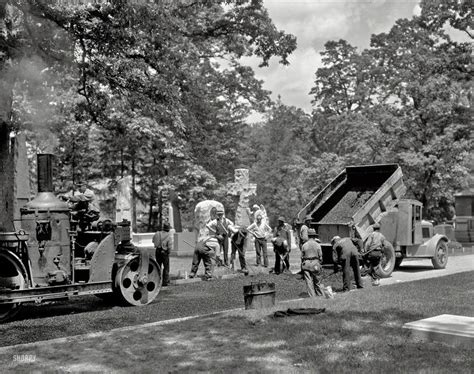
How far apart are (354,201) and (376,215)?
0.89m

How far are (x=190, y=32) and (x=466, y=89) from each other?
15653 millimetres

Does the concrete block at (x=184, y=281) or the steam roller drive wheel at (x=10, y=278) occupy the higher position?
the steam roller drive wheel at (x=10, y=278)

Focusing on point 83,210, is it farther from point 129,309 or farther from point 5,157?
point 5,157

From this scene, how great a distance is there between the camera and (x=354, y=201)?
1691cm

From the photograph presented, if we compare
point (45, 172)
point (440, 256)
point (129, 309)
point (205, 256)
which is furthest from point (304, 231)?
point (45, 172)

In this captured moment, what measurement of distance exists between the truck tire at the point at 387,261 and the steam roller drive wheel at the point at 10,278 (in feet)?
30.9

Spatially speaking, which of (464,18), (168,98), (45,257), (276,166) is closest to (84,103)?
(168,98)

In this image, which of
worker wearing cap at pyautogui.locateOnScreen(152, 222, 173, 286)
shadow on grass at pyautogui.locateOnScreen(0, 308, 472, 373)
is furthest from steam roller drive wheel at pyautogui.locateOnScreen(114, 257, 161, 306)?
worker wearing cap at pyautogui.locateOnScreen(152, 222, 173, 286)

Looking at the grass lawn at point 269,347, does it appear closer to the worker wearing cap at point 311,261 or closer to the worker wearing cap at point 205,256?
the worker wearing cap at point 311,261

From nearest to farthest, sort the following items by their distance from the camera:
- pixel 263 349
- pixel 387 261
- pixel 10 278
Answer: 1. pixel 263 349
2. pixel 10 278
3. pixel 387 261

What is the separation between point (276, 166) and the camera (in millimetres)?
53969

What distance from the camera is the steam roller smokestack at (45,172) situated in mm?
10688

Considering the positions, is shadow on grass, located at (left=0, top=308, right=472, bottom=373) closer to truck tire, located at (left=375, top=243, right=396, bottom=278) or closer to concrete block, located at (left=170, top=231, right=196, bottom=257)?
truck tire, located at (left=375, top=243, right=396, bottom=278)

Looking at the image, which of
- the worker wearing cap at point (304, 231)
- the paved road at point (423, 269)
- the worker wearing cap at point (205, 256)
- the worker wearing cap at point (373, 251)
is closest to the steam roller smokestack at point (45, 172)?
the worker wearing cap at point (205, 256)
